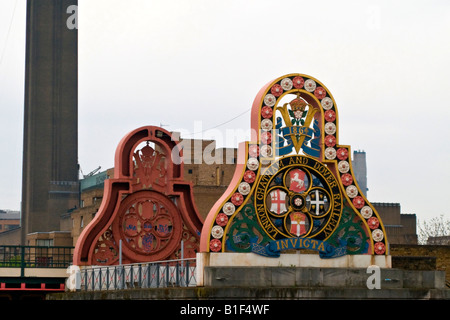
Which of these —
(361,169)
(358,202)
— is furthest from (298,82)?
(361,169)

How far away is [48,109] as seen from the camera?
546 feet

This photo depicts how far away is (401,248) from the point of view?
64688 mm

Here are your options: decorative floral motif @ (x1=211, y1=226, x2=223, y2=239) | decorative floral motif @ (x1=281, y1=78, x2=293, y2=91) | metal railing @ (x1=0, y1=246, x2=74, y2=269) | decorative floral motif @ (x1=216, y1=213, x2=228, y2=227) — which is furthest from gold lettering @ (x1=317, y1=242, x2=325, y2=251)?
metal railing @ (x1=0, y1=246, x2=74, y2=269)

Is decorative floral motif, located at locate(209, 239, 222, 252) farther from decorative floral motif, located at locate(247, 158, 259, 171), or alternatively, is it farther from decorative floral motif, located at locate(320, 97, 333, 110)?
decorative floral motif, located at locate(320, 97, 333, 110)

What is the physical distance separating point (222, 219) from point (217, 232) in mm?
552

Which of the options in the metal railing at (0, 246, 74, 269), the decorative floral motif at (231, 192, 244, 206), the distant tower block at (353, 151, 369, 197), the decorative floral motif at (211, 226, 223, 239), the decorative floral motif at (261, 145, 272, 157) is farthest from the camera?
the distant tower block at (353, 151, 369, 197)

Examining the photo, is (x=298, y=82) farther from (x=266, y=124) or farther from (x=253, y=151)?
(x=253, y=151)

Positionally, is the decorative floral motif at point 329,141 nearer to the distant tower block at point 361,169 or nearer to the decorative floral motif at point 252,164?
the decorative floral motif at point 252,164

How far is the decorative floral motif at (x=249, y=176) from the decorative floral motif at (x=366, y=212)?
503cm

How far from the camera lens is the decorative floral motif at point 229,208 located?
38375 millimetres

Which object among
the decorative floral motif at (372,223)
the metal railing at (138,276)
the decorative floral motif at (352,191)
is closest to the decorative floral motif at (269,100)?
the decorative floral motif at (352,191)

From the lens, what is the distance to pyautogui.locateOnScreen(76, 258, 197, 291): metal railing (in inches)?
1534

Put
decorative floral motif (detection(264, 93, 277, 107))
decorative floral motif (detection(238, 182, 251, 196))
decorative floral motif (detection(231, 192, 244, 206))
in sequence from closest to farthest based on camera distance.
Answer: decorative floral motif (detection(231, 192, 244, 206)), decorative floral motif (detection(238, 182, 251, 196)), decorative floral motif (detection(264, 93, 277, 107))

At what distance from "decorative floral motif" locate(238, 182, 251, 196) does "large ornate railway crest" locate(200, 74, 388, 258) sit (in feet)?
0.13
